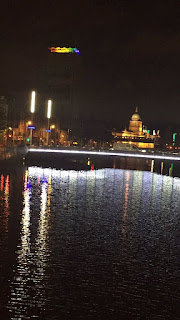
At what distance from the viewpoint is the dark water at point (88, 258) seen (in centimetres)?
1463

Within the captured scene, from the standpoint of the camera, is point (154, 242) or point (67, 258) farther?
point (154, 242)

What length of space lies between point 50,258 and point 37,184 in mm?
29223

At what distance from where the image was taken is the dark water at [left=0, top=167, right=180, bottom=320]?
14.6 metres

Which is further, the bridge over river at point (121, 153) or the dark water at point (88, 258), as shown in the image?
the bridge over river at point (121, 153)

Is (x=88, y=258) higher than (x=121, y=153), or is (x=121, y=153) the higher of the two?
(x=121, y=153)

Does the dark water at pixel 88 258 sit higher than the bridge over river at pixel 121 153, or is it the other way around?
the bridge over river at pixel 121 153

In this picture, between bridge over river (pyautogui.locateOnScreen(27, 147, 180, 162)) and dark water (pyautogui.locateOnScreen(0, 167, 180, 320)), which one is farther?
bridge over river (pyautogui.locateOnScreen(27, 147, 180, 162))

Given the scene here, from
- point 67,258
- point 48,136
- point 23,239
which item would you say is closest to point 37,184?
point 23,239

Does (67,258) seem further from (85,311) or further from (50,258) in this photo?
(85,311)

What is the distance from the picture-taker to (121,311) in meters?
14.4

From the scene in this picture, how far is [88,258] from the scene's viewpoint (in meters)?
20.3

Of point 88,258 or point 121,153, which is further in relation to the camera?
point 121,153

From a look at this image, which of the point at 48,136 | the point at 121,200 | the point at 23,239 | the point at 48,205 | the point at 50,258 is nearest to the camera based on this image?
the point at 50,258

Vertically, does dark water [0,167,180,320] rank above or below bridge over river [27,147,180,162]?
below
